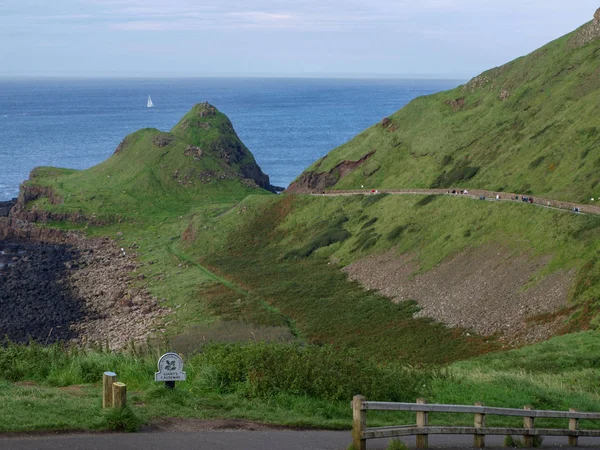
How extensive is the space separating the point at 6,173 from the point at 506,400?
161 m

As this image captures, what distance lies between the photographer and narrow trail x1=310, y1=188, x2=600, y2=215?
6544 centimetres

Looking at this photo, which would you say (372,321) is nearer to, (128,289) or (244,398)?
(128,289)

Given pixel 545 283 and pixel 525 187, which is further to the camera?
pixel 525 187

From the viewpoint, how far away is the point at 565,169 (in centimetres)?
7612

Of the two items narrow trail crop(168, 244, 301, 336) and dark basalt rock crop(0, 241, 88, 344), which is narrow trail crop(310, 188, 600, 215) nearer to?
narrow trail crop(168, 244, 301, 336)

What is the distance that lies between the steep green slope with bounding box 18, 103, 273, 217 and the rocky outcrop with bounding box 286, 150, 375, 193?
39.6ft

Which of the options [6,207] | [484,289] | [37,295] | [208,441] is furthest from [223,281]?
[208,441]

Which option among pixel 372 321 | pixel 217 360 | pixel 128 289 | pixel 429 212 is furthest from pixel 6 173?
pixel 217 360

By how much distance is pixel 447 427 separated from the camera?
16781mm

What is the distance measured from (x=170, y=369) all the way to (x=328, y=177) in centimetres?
8895

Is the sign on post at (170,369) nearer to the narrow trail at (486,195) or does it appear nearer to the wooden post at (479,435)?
the wooden post at (479,435)

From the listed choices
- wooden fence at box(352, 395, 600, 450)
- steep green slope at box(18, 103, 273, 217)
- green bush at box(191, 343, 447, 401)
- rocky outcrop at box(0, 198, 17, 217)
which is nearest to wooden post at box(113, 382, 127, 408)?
green bush at box(191, 343, 447, 401)

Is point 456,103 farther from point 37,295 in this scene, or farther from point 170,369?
→ point 170,369

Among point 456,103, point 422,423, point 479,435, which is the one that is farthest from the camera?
point 456,103
